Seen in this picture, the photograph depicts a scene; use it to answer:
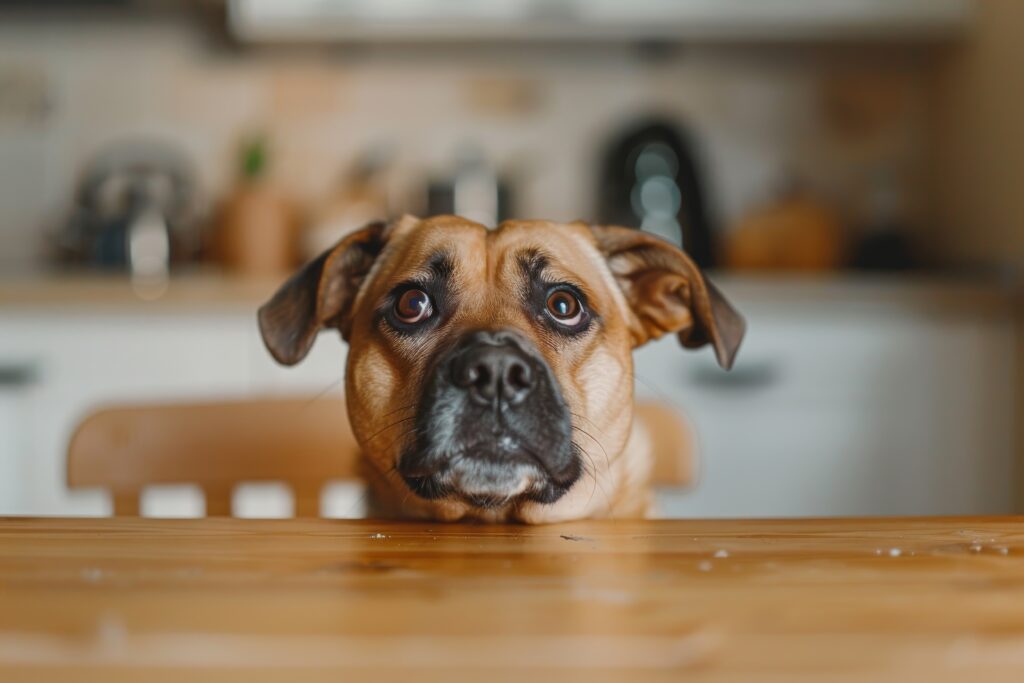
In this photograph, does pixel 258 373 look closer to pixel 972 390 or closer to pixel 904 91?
pixel 972 390

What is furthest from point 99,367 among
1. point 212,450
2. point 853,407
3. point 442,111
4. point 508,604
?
point 508,604

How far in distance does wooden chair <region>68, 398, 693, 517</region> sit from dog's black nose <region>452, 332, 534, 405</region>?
357 mm

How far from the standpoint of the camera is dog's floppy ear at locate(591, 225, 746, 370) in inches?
39.8

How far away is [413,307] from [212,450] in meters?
0.38

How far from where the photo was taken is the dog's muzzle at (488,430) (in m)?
0.86

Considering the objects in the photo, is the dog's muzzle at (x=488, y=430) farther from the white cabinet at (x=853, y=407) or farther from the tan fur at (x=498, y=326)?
the white cabinet at (x=853, y=407)

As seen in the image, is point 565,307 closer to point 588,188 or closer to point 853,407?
point 853,407

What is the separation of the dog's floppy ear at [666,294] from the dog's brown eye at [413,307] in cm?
26

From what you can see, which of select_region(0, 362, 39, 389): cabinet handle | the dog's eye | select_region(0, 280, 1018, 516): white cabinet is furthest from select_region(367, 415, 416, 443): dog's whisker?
select_region(0, 362, 39, 389): cabinet handle

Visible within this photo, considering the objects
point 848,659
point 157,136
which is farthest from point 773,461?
point 157,136

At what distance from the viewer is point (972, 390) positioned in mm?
2287

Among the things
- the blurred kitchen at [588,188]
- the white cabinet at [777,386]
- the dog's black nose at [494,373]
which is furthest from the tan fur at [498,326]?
the white cabinet at [777,386]

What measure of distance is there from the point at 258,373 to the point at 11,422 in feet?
1.97

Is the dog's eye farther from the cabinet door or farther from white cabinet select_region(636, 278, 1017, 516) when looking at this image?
the cabinet door
